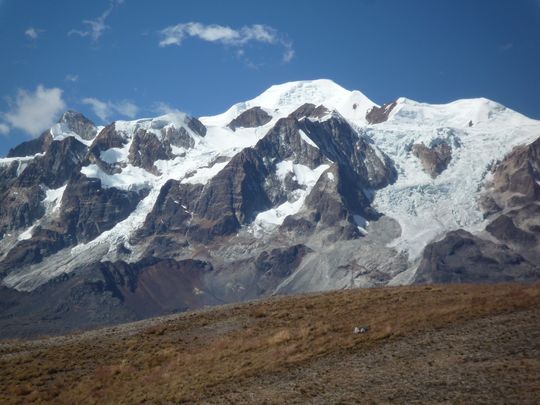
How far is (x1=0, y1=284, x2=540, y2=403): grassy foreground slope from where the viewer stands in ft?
83.0

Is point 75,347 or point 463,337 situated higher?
point 75,347

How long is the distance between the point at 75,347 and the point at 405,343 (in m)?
18.2

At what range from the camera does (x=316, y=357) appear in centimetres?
3044

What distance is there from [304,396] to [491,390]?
20.9 ft

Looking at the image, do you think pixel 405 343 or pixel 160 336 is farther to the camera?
pixel 160 336

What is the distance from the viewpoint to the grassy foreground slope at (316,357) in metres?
25.3

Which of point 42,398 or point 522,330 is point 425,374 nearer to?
point 522,330

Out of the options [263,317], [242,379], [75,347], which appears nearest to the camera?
[242,379]

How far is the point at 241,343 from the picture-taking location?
34531 millimetres

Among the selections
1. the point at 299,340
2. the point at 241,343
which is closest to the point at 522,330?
the point at 299,340

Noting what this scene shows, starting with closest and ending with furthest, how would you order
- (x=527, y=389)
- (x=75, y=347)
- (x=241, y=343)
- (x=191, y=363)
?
(x=527, y=389), (x=191, y=363), (x=241, y=343), (x=75, y=347)

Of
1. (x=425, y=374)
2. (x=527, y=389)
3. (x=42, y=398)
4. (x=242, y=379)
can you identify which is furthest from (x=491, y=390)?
(x=42, y=398)

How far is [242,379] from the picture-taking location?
28906mm

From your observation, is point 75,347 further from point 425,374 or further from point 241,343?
point 425,374
